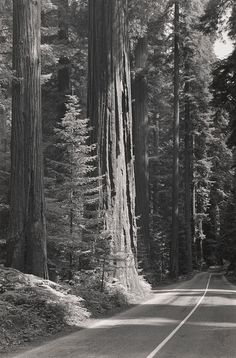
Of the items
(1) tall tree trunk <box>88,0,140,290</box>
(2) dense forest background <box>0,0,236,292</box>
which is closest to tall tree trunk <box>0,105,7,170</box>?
(2) dense forest background <box>0,0,236,292</box>

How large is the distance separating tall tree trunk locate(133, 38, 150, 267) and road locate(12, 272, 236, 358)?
14278mm

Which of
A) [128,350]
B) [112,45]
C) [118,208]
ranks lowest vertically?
[128,350]

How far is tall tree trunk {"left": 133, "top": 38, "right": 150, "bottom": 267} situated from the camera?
29422 mm

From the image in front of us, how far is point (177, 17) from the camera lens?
32.8 meters

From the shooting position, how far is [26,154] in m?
12.6

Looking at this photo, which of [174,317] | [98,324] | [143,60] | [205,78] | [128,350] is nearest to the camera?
[128,350]

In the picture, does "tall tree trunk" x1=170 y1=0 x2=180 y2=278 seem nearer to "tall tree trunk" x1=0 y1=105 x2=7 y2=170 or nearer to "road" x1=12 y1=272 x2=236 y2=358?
"tall tree trunk" x1=0 y1=105 x2=7 y2=170

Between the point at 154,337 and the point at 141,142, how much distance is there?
20.5 meters

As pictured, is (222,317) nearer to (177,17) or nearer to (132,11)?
(132,11)

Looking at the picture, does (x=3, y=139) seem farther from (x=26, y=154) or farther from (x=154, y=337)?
(x=154, y=337)

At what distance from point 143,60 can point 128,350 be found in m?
22.9

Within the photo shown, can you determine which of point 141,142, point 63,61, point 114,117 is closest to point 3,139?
point 63,61

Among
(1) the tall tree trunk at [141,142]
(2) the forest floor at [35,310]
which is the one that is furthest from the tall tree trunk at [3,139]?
(1) the tall tree trunk at [141,142]

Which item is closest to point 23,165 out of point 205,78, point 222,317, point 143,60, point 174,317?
point 174,317
